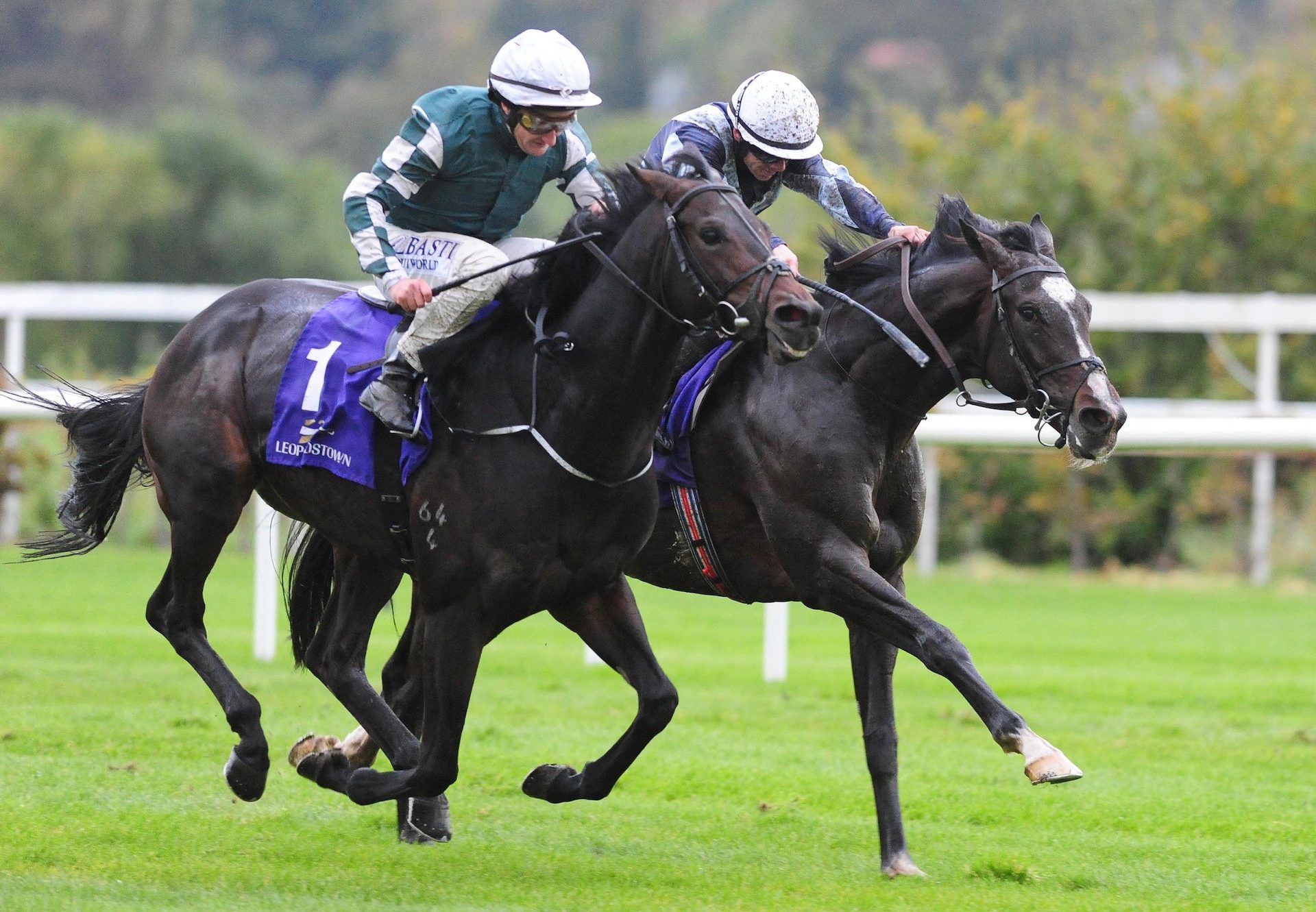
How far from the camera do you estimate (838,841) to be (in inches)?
229

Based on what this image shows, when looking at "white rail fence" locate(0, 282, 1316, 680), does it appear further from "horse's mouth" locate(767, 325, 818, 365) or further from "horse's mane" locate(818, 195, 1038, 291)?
"horse's mouth" locate(767, 325, 818, 365)

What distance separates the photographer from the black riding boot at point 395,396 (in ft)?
16.4

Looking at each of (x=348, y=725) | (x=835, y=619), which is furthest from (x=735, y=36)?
(x=348, y=725)

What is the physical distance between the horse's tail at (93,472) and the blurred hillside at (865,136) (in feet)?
24.6

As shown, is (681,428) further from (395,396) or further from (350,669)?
(350,669)

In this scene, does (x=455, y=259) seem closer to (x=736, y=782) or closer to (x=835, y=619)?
(x=736, y=782)

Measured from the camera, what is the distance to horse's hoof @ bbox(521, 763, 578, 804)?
5172 millimetres

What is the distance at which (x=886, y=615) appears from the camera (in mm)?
5070

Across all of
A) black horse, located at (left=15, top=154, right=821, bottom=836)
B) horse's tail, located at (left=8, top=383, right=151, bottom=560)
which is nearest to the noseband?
black horse, located at (left=15, top=154, right=821, bottom=836)

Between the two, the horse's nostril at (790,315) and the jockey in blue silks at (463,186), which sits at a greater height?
the jockey in blue silks at (463,186)

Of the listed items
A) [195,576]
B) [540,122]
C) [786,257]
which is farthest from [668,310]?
[195,576]

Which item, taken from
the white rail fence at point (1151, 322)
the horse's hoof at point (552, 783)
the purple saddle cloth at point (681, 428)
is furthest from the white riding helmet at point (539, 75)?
the white rail fence at point (1151, 322)

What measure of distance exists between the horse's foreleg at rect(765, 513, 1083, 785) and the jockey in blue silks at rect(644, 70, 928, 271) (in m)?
0.91

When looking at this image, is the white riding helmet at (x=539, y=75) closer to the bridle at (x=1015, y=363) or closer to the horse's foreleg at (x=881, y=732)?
the bridle at (x=1015, y=363)
